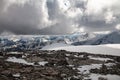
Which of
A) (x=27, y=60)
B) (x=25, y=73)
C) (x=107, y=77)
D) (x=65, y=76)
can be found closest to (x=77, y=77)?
(x=65, y=76)

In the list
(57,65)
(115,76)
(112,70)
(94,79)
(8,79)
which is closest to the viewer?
(8,79)

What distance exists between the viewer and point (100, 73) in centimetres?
6216

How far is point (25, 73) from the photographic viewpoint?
57000mm

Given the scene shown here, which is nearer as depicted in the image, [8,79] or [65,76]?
[8,79]

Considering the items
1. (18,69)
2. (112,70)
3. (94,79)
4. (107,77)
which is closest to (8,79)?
(18,69)

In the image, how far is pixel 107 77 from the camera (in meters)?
58.6

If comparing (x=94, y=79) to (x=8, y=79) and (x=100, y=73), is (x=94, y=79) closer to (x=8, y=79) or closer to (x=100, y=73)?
(x=100, y=73)

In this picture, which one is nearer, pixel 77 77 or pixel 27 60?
pixel 77 77

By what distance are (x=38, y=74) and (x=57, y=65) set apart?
51.4 ft

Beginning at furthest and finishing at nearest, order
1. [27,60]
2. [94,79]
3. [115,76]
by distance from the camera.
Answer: [27,60], [115,76], [94,79]

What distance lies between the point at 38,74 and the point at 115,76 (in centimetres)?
1622

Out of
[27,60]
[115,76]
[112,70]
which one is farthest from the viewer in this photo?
[27,60]

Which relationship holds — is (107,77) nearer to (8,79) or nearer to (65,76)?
(65,76)

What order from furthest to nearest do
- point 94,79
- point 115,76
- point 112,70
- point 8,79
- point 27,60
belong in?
point 27,60, point 112,70, point 115,76, point 94,79, point 8,79
